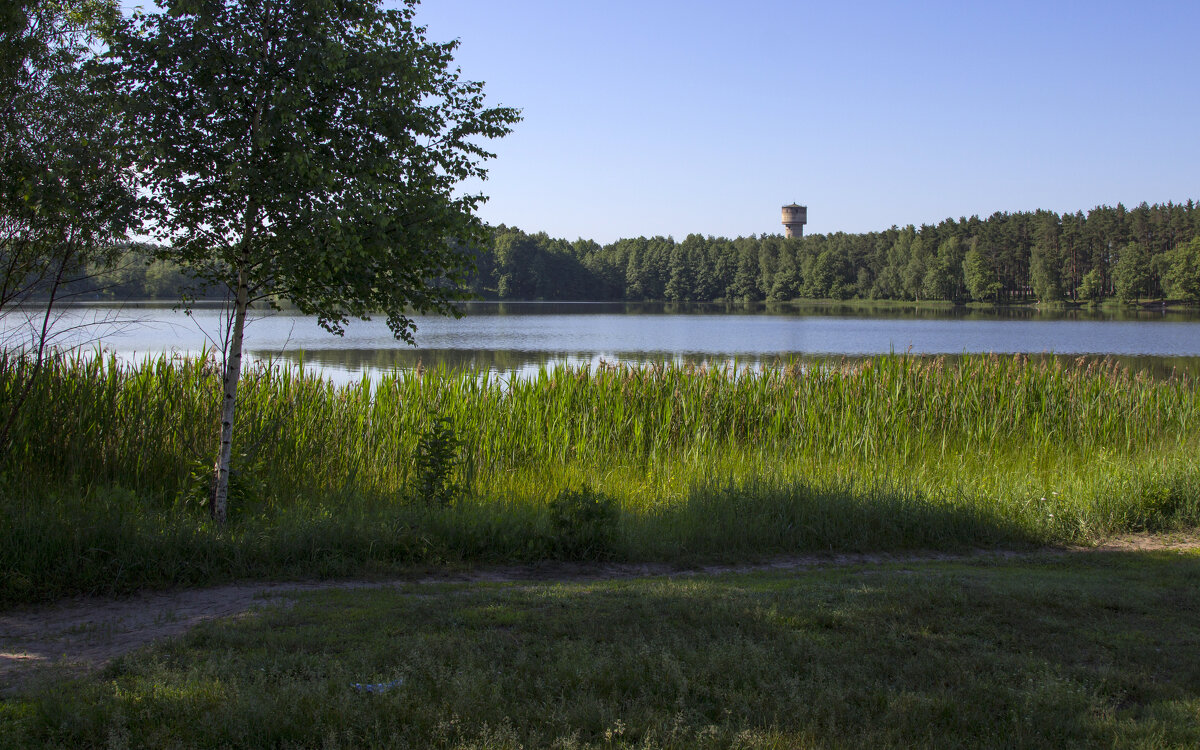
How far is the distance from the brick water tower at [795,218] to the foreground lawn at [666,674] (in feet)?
551

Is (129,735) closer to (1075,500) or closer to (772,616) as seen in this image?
(772,616)

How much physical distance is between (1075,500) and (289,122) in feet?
28.6

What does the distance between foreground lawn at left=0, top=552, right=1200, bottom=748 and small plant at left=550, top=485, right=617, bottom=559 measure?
152 cm

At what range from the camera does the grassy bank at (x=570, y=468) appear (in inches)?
264

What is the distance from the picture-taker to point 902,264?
4855 inches

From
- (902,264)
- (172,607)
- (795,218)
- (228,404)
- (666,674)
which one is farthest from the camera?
(795,218)

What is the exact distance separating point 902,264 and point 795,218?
151ft

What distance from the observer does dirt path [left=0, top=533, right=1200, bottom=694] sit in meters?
4.68

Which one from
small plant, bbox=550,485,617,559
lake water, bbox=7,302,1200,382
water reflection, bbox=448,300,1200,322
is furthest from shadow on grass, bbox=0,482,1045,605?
water reflection, bbox=448,300,1200,322

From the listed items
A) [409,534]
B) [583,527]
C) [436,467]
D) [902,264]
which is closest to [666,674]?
[583,527]

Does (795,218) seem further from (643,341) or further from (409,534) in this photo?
(409,534)

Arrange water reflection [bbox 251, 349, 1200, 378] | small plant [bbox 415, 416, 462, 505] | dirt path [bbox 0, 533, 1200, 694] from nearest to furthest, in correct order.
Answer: dirt path [bbox 0, 533, 1200, 694]
small plant [bbox 415, 416, 462, 505]
water reflection [bbox 251, 349, 1200, 378]

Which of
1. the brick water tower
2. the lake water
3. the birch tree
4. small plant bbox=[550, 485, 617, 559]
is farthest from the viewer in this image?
the brick water tower

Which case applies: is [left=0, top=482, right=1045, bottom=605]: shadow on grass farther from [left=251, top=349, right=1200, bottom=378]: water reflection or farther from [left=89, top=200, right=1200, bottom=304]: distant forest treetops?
[left=89, top=200, right=1200, bottom=304]: distant forest treetops
